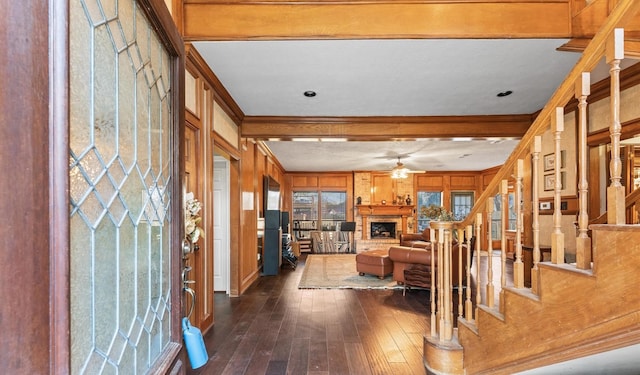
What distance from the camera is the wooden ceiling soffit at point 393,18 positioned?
7.82 feet

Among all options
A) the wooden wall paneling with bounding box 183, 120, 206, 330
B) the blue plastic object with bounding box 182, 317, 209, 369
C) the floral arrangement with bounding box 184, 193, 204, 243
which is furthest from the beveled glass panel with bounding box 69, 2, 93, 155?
the wooden wall paneling with bounding box 183, 120, 206, 330

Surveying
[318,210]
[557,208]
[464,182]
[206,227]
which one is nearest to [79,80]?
[557,208]

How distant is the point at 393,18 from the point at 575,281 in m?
2.02

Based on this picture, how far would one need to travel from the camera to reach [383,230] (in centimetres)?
1029

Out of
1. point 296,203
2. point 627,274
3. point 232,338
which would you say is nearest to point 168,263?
point 627,274

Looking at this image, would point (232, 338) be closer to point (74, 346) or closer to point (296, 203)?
point (74, 346)

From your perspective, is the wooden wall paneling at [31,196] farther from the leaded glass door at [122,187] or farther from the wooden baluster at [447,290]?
the wooden baluster at [447,290]

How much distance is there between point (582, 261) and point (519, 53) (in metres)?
2.07

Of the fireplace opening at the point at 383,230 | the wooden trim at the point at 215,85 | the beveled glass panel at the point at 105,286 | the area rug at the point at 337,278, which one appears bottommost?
the area rug at the point at 337,278

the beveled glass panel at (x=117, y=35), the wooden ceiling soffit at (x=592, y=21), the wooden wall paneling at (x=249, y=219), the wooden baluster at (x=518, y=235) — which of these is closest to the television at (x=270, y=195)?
the wooden wall paneling at (x=249, y=219)

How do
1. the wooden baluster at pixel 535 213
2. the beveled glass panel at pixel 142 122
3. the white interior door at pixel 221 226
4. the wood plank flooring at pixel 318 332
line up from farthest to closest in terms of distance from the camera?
the white interior door at pixel 221 226 < the wood plank flooring at pixel 318 332 < the wooden baluster at pixel 535 213 < the beveled glass panel at pixel 142 122

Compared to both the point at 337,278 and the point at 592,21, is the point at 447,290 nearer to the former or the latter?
the point at 592,21

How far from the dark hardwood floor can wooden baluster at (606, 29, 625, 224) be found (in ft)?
6.06

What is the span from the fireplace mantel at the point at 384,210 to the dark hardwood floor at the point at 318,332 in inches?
206
